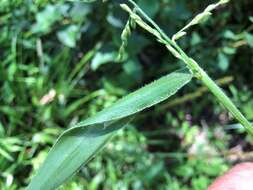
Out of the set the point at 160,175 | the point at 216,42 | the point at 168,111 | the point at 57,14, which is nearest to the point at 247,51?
the point at 216,42

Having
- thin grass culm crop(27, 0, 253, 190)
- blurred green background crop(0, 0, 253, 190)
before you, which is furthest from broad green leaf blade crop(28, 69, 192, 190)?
blurred green background crop(0, 0, 253, 190)

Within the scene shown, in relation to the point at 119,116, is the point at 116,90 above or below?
below

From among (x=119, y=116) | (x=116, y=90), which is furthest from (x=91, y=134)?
(x=116, y=90)

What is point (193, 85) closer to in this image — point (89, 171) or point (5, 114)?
point (89, 171)

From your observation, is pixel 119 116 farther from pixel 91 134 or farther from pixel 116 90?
pixel 116 90

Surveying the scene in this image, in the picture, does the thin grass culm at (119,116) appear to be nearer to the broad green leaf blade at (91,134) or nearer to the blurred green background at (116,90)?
the broad green leaf blade at (91,134)

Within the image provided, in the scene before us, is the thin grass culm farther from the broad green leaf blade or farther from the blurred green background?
the blurred green background
